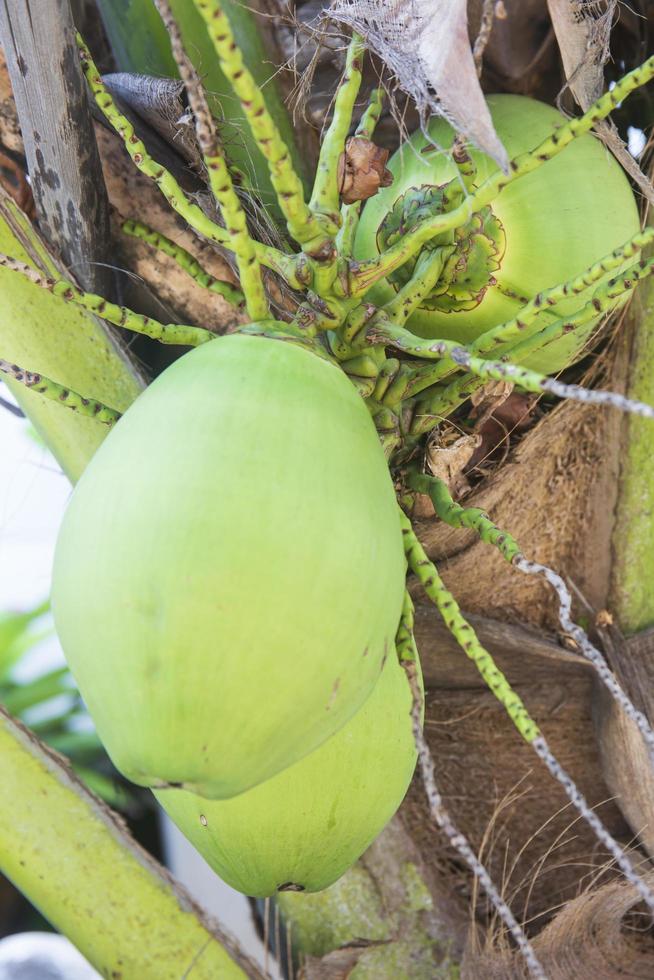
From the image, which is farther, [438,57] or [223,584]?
[438,57]

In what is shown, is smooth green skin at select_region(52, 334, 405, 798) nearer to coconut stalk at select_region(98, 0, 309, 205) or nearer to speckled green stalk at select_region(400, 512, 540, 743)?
speckled green stalk at select_region(400, 512, 540, 743)

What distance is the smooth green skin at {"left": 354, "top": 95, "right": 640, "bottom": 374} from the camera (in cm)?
96

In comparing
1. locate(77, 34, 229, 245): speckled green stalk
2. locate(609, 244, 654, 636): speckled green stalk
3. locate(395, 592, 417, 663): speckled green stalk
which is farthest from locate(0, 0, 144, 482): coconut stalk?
locate(609, 244, 654, 636): speckled green stalk

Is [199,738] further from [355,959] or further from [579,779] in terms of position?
[579,779]

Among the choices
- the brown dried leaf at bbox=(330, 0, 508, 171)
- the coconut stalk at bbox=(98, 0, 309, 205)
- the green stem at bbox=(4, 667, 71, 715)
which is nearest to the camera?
the brown dried leaf at bbox=(330, 0, 508, 171)

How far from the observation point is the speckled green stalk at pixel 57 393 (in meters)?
0.80

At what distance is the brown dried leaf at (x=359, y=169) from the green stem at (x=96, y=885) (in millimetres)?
643

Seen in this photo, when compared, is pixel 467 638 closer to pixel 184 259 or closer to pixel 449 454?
pixel 449 454

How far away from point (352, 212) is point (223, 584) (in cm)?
41

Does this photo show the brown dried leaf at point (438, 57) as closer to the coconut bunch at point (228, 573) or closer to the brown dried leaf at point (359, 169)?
the brown dried leaf at point (359, 169)

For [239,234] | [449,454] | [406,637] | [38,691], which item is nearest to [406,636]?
[406,637]

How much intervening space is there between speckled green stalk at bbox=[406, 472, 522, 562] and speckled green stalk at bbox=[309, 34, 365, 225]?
261mm

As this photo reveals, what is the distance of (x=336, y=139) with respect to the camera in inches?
30.5

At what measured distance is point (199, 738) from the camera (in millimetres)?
609
